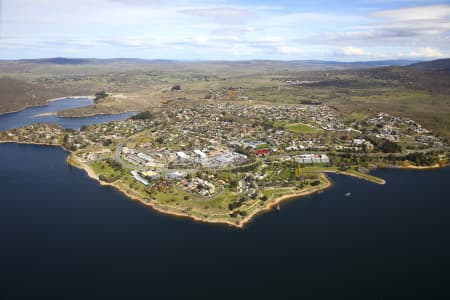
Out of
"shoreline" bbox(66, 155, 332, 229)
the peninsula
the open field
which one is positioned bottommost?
"shoreline" bbox(66, 155, 332, 229)

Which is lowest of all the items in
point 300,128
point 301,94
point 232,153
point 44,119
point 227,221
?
point 227,221

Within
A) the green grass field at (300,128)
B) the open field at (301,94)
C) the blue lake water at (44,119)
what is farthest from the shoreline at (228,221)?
the blue lake water at (44,119)

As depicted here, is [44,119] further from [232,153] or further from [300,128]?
[300,128]

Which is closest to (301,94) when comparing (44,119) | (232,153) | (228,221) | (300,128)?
(300,128)

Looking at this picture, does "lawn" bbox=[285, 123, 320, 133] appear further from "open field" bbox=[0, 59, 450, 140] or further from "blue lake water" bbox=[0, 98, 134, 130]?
"blue lake water" bbox=[0, 98, 134, 130]

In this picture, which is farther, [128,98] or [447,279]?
[128,98]

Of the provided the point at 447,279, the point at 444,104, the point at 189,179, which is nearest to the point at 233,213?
the point at 189,179

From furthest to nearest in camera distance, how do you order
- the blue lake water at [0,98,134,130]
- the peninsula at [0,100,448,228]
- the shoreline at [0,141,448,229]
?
1. the blue lake water at [0,98,134,130]
2. the peninsula at [0,100,448,228]
3. the shoreline at [0,141,448,229]

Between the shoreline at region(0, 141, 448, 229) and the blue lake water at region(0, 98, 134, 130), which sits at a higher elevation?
the blue lake water at region(0, 98, 134, 130)

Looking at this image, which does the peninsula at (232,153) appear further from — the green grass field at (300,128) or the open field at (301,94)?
the open field at (301,94)

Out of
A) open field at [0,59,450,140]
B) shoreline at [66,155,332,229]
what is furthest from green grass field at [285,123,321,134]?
shoreline at [66,155,332,229]

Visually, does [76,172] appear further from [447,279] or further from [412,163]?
[412,163]
